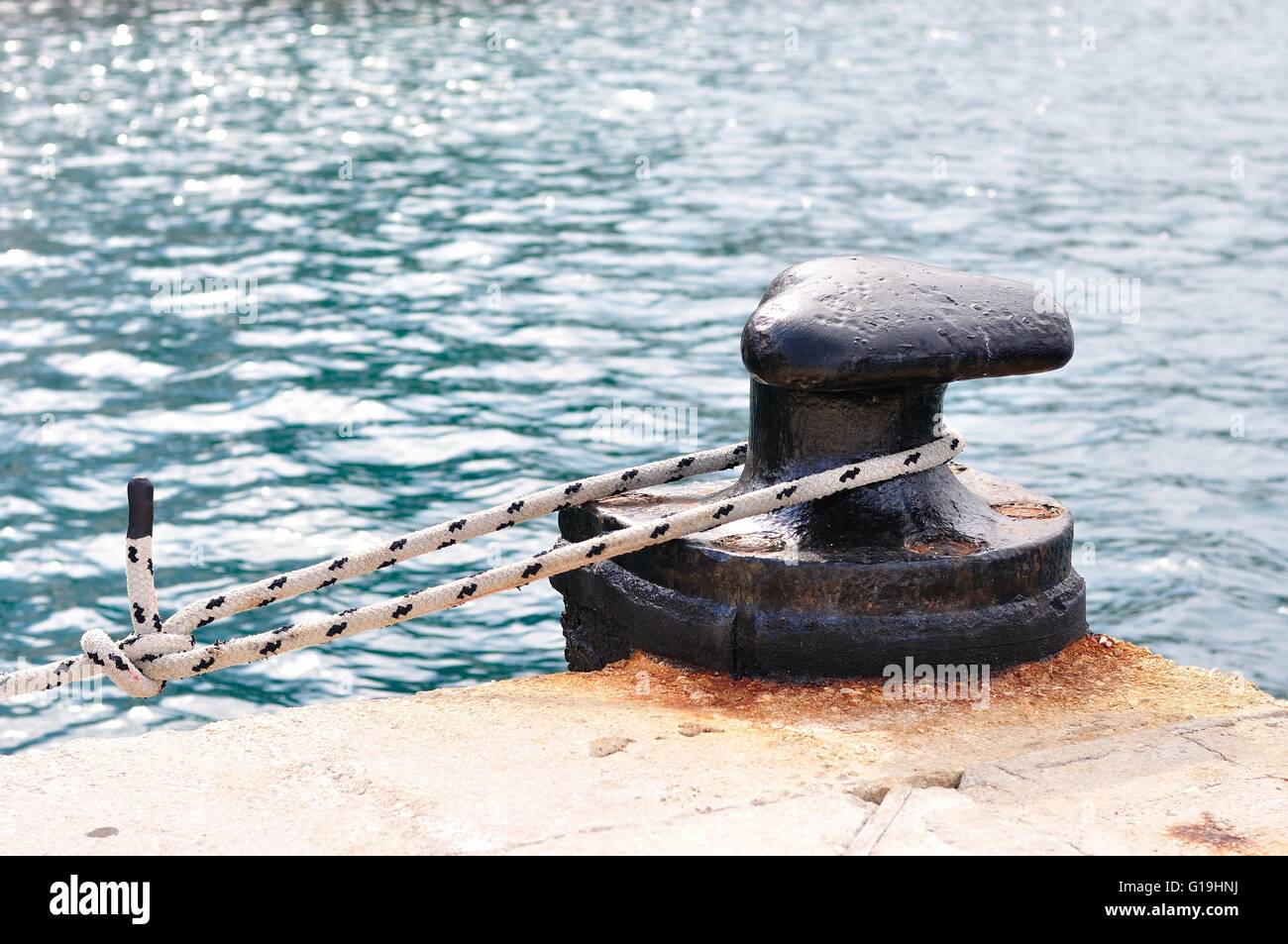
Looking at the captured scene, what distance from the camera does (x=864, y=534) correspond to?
4297 mm

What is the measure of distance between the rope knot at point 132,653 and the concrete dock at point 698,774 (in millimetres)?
187

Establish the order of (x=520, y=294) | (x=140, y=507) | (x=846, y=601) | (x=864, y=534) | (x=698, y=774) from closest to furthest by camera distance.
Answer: (x=698, y=774), (x=140, y=507), (x=846, y=601), (x=864, y=534), (x=520, y=294)

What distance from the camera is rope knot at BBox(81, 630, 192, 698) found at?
13.5 feet

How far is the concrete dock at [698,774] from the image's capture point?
128 inches

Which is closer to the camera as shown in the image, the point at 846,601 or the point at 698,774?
the point at 698,774

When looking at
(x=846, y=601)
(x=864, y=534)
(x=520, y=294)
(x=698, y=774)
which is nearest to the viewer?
(x=698, y=774)

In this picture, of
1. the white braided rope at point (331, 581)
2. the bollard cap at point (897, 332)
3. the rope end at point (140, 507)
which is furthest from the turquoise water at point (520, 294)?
→ the bollard cap at point (897, 332)

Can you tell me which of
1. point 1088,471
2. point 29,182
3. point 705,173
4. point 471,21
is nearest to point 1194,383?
point 1088,471

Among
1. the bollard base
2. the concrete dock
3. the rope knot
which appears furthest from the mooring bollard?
the rope knot

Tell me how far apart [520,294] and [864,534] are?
8.11 meters

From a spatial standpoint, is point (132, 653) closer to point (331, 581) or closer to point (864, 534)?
point (331, 581)

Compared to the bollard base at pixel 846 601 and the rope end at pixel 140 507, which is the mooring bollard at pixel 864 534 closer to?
the bollard base at pixel 846 601

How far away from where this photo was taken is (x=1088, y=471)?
8.76m

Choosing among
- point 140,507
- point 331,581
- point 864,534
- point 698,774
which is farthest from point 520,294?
point 698,774
